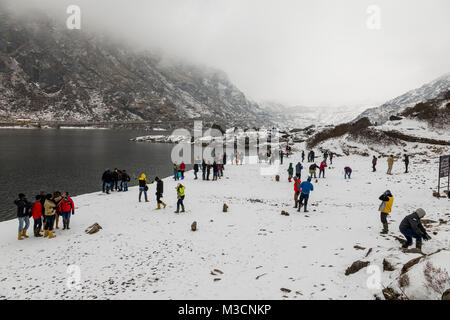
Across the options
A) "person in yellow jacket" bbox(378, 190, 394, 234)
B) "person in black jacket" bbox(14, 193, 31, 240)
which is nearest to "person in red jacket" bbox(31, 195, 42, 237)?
"person in black jacket" bbox(14, 193, 31, 240)

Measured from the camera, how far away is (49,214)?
14.0 metres

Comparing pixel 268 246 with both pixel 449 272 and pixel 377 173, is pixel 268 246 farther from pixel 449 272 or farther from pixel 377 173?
pixel 377 173

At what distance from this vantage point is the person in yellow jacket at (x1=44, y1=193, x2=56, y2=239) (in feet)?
45.4

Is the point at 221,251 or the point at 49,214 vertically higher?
the point at 49,214

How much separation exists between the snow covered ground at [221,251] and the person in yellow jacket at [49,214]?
51 centimetres

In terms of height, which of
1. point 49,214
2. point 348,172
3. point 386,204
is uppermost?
point 386,204

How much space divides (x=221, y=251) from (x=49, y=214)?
31.3 ft

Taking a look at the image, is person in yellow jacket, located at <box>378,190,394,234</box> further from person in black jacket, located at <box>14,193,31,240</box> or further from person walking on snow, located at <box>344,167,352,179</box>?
person in black jacket, located at <box>14,193,31,240</box>

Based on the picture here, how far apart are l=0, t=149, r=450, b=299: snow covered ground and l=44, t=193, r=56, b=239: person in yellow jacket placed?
51cm

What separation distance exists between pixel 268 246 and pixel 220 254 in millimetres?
2314

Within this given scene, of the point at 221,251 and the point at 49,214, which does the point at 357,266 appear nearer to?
the point at 221,251

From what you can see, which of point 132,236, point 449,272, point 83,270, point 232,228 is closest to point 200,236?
point 232,228

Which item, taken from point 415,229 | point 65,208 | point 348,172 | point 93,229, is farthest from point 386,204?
point 348,172

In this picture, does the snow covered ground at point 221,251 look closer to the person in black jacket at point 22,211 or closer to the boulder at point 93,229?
the boulder at point 93,229
